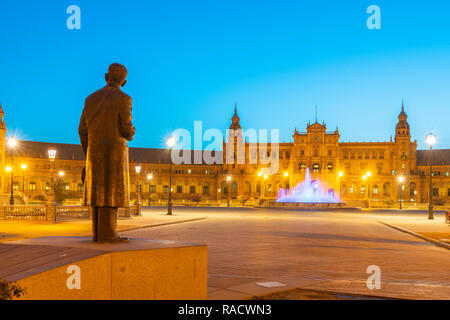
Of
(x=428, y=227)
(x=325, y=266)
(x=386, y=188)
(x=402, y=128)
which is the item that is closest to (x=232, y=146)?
(x=386, y=188)

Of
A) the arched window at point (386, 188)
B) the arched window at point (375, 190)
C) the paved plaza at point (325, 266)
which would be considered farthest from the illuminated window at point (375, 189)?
the paved plaza at point (325, 266)

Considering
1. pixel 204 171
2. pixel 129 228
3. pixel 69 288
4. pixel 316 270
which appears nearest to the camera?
pixel 69 288

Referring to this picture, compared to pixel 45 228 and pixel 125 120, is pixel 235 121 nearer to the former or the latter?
pixel 45 228

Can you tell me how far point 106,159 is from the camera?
638 centimetres

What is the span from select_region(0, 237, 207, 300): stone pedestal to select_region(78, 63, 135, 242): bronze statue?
464 mm

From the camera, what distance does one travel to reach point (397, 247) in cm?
1455

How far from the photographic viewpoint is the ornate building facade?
97.4m

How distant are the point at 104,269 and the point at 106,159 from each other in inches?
69.7

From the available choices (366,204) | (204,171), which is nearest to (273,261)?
(366,204)

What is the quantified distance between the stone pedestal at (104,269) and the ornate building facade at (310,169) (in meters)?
88.8

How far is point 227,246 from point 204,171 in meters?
95.3

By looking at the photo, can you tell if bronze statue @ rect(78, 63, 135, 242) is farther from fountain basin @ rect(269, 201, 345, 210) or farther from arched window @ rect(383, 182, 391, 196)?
arched window @ rect(383, 182, 391, 196)

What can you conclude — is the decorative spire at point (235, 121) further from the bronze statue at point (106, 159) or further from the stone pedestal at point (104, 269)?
the stone pedestal at point (104, 269)

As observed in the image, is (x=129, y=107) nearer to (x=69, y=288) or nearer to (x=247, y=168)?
(x=69, y=288)
